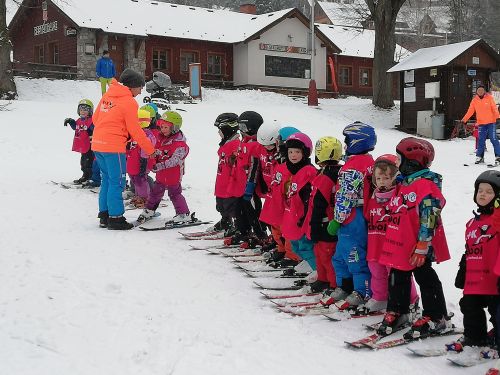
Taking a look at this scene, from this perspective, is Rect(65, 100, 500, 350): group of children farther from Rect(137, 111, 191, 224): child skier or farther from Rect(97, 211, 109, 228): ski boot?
Rect(97, 211, 109, 228): ski boot

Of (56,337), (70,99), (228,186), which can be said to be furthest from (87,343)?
(70,99)

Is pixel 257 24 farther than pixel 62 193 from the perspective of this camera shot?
Yes

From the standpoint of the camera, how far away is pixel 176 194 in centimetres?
860

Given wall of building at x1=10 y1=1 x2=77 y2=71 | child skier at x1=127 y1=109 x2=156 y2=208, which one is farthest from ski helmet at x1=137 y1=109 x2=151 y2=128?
wall of building at x1=10 y1=1 x2=77 y2=71

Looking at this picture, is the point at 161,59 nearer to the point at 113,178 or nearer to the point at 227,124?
the point at 113,178

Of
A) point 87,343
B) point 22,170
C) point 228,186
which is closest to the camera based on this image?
point 87,343

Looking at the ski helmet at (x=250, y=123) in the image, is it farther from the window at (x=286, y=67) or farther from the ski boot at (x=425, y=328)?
the window at (x=286, y=67)

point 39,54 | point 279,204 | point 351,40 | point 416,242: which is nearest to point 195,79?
point 39,54

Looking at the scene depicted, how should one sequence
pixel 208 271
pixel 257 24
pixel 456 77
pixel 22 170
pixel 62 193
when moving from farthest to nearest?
1. pixel 257 24
2. pixel 456 77
3. pixel 22 170
4. pixel 62 193
5. pixel 208 271

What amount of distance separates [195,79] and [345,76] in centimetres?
1784

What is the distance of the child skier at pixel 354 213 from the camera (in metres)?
5.10

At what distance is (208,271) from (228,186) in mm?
1485

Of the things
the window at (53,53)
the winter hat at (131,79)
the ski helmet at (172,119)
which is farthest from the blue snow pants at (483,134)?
the window at (53,53)

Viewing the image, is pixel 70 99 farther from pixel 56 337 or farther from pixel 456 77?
pixel 56 337
